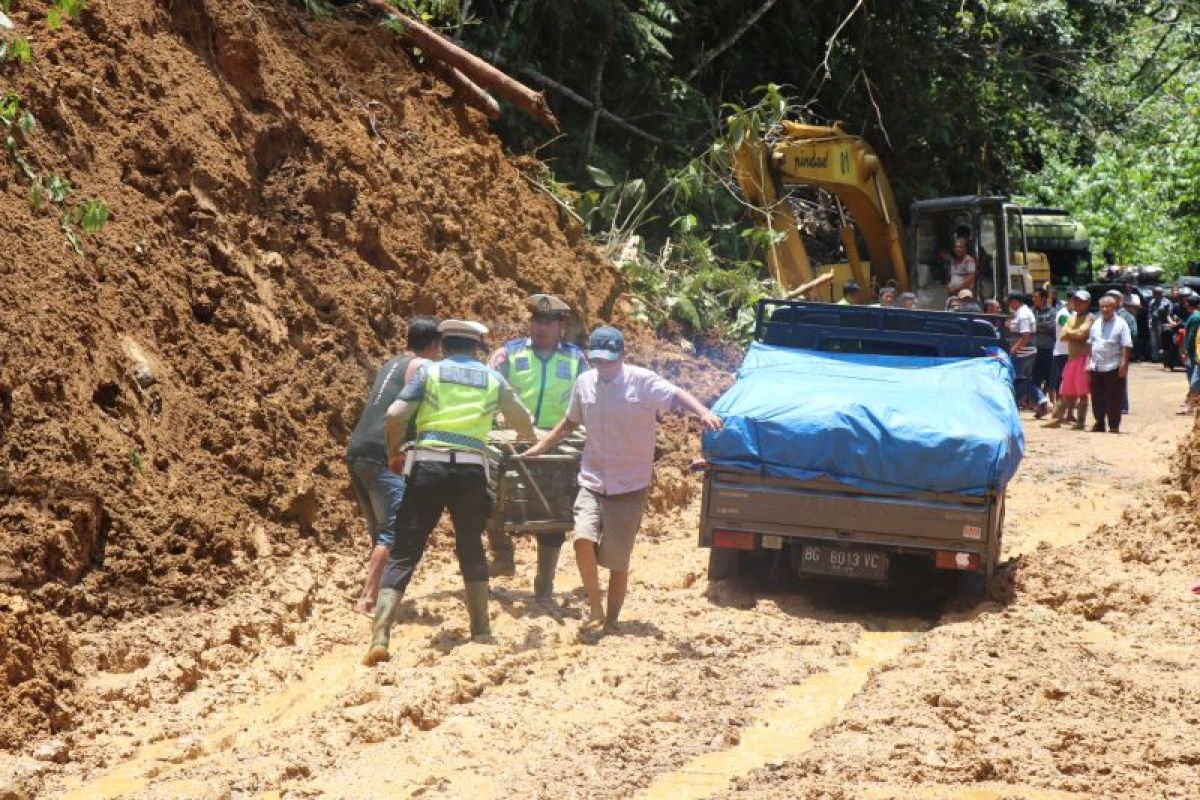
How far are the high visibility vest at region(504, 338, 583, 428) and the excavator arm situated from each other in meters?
9.69

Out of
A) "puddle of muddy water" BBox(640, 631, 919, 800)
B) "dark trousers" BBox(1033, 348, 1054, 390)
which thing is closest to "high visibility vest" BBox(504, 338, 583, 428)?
"puddle of muddy water" BBox(640, 631, 919, 800)

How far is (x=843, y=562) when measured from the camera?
990 cm

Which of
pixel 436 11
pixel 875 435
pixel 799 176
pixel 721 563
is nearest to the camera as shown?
pixel 875 435

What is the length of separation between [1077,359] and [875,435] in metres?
11.0

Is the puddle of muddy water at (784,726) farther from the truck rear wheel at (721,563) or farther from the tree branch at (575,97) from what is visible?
the tree branch at (575,97)

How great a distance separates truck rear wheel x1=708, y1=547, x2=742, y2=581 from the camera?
10547 mm

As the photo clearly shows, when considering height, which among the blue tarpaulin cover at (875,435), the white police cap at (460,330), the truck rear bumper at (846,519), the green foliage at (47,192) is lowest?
the truck rear bumper at (846,519)

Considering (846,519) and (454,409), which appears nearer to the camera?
(454,409)

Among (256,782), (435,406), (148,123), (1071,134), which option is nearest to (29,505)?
(435,406)

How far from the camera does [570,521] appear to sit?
962cm

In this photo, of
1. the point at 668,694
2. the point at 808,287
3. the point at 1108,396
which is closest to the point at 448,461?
the point at 668,694

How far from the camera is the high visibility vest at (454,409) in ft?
28.2

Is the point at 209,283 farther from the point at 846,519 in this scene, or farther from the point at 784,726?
the point at 784,726

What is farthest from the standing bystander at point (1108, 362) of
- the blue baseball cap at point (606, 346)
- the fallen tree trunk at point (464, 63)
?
the blue baseball cap at point (606, 346)
